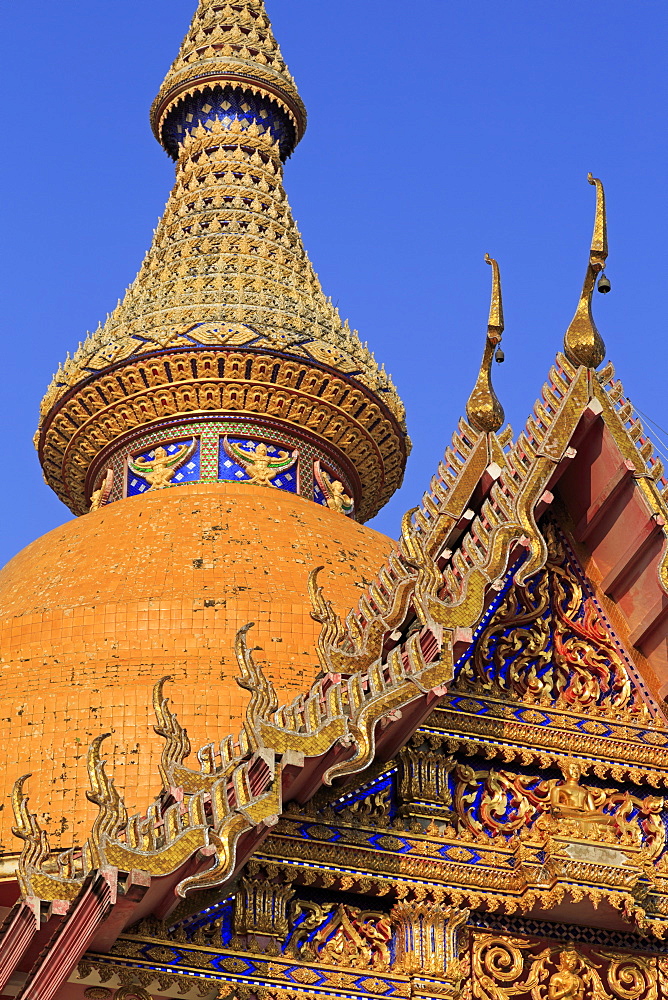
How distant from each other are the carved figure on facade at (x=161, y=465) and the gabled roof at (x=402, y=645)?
6.42 m

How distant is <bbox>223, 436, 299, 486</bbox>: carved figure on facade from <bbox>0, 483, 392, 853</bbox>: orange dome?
3.23 feet

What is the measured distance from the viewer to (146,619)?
40.9ft

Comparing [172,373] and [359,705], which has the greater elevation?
[172,373]

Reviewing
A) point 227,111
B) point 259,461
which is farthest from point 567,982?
point 227,111

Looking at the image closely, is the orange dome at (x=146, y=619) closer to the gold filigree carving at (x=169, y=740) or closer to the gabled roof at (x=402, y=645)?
the gabled roof at (x=402, y=645)

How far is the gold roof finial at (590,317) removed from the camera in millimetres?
9938

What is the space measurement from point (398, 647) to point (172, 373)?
813cm

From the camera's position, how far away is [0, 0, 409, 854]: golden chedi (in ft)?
38.2

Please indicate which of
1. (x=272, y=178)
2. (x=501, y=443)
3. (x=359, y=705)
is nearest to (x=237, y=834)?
(x=359, y=705)

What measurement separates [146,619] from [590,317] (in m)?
4.10

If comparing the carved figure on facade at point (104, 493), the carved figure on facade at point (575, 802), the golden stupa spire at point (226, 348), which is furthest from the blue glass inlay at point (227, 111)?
the carved figure on facade at point (575, 802)

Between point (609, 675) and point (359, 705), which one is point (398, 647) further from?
point (609, 675)

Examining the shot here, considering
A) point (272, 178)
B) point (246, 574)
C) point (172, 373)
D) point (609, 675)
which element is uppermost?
point (272, 178)

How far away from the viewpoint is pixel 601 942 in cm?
934
